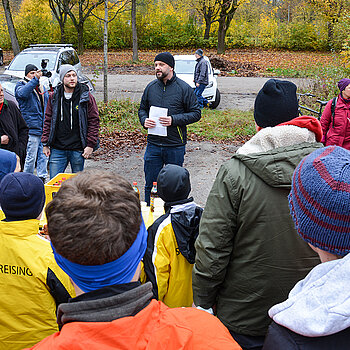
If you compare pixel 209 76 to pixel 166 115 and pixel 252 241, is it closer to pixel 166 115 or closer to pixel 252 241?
pixel 166 115

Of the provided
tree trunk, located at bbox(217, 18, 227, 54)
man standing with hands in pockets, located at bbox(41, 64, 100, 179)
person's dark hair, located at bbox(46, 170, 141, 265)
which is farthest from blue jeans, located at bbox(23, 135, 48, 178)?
tree trunk, located at bbox(217, 18, 227, 54)

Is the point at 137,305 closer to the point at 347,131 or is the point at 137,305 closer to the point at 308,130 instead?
the point at 308,130

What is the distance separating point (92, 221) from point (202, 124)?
32.4 feet

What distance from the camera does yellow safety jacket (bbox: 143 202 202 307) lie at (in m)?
2.62

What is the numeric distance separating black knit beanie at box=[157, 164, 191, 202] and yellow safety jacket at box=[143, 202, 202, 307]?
0.58ft

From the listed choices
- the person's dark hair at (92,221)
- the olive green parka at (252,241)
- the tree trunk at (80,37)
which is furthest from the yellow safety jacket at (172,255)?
the tree trunk at (80,37)

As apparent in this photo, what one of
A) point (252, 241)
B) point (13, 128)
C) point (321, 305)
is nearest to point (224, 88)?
point (13, 128)

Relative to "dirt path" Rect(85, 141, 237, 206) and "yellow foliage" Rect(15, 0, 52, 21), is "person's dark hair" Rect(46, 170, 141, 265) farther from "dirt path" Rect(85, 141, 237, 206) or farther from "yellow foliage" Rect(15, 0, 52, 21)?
"yellow foliage" Rect(15, 0, 52, 21)

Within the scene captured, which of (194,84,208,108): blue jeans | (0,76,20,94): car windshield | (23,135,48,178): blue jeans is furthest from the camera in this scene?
(194,84,208,108): blue jeans

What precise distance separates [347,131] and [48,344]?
604 centimetres

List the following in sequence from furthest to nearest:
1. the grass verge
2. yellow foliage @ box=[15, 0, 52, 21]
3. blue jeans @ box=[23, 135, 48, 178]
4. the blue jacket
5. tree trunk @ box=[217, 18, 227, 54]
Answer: yellow foliage @ box=[15, 0, 52, 21], tree trunk @ box=[217, 18, 227, 54], the grass verge, blue jeans @ box=[23, 135, 48, 178], the blue jacket

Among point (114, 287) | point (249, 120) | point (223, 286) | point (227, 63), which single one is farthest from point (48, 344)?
point (227, 63)

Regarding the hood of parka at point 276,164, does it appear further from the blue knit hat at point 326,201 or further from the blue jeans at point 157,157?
the blue jeans at point 157,157

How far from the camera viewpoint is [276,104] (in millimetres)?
2303
